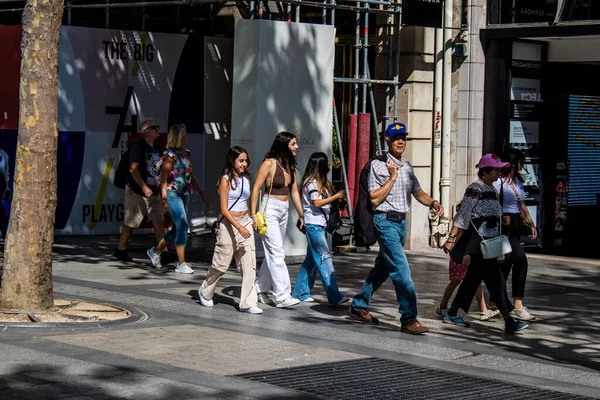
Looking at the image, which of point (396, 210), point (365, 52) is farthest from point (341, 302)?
point (365, 52)

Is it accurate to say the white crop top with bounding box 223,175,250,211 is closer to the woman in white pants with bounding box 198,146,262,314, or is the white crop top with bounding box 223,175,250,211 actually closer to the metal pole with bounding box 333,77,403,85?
the woman in white pants with bounding box 198,146,262,314

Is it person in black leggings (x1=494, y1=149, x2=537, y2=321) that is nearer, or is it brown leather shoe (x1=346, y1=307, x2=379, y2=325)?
brown leather shoe (x1=346, y1=307, x2=379, y2=325)

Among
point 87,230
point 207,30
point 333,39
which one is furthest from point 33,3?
point 207,30

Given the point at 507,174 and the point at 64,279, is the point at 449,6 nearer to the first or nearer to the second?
the point at 507,174

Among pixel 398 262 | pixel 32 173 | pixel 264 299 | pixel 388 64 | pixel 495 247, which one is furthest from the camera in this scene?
pixel 388 64

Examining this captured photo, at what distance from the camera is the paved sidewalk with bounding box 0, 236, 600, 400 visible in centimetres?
738

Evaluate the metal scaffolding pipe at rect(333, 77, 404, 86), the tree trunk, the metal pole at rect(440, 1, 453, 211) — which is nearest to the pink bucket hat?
the tree trunk

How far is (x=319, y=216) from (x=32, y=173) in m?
2.85

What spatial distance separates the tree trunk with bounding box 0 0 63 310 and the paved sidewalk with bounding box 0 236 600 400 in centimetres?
67

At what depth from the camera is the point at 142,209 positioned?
45.1 ft

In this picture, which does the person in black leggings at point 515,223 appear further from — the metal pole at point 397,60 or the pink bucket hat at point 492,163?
the metal pole at point 397,60

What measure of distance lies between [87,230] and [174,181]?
447 centimetres

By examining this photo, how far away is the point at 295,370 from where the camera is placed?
8000 millimetres

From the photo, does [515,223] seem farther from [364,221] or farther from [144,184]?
Answer: [144,184]
